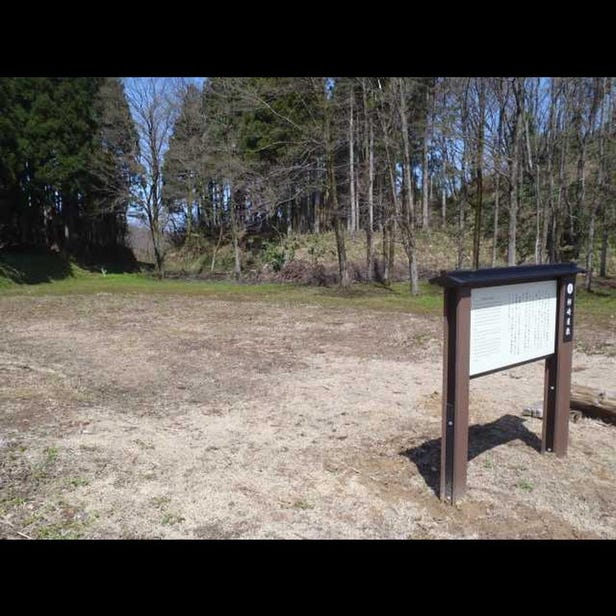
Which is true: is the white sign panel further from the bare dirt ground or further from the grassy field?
the grassy field

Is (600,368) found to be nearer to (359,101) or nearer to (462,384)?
(462,384)

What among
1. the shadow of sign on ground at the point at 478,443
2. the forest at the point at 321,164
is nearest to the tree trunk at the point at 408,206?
the forest at the point at 321,164

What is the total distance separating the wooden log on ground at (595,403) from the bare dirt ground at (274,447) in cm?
9

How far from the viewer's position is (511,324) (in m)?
2.94

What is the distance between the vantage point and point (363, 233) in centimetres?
2259

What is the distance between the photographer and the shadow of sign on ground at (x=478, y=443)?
3.19 m

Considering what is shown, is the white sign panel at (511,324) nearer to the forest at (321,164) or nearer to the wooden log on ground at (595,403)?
the wooden log on ground at (595,403)

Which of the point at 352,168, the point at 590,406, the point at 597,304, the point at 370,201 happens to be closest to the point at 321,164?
the point at 370,201

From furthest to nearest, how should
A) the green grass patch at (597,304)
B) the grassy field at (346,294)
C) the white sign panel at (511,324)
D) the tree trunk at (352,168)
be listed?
1. the tree trunk at (352,168)
2. the grassy field at (346,294)
3. the green grass patch at (597,304)
4. the white sign panel at (511,324)

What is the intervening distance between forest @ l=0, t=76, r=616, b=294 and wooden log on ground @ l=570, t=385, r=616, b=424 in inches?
364

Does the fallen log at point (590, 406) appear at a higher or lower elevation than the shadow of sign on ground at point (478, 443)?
higher

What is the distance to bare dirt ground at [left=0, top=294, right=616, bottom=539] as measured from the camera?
2.56m

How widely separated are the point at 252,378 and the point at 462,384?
3139 mm

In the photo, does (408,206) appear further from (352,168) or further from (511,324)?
(511,324)
